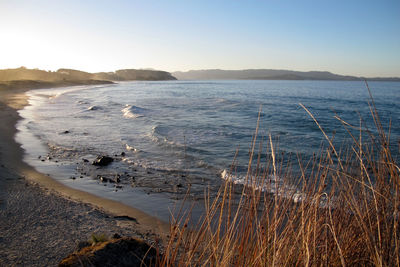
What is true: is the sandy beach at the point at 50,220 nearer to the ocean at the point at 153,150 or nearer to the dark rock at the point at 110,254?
the dark rock at the point at 110,254

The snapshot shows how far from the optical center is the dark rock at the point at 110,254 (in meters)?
2.38

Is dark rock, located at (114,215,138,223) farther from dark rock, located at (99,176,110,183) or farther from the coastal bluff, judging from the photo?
the coastal bluff

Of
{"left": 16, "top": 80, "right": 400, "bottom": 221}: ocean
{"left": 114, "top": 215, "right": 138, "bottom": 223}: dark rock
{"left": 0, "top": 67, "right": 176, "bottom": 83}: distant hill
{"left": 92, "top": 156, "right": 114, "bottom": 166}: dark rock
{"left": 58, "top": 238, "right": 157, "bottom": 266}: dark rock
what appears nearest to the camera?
{"left": 58, "top": 238, "right": 157, "bottom": 266}: dark rock

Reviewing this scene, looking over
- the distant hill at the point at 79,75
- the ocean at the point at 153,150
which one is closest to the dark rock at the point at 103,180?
the ocean at the point at 153,150

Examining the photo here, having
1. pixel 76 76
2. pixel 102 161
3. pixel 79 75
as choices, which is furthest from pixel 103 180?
pixel 79 75

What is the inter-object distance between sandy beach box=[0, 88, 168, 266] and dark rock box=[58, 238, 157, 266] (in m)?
0.30

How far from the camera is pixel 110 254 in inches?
98.7

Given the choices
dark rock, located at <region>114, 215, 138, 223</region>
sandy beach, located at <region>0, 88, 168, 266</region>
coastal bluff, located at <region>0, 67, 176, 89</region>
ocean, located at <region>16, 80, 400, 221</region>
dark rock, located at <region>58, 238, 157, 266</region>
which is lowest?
ocean, located at <region>16, 80, 400, 221</region>

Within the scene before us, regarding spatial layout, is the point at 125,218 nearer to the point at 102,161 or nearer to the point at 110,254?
the point at 110,254

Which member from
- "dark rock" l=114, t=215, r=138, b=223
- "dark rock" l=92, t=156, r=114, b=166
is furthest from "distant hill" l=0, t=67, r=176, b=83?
"dark rock" l=114, t=215, r=138, b=223

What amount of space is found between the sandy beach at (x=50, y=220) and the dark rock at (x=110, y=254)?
0.97ft

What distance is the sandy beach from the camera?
3266 millimetres

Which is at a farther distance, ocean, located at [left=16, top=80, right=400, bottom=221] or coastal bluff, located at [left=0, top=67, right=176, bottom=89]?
coastal bluff, located at [left=0, top=67, right=176, bottom=89]

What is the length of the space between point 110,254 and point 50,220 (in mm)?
2163
